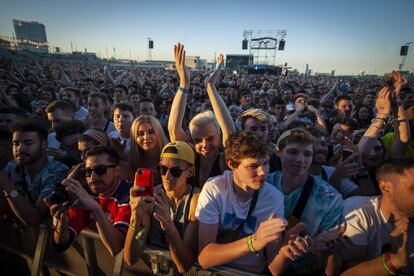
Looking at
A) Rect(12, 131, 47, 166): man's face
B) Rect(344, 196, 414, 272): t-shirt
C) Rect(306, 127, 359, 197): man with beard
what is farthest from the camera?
Rect(12, 131, 47, 166): man's face

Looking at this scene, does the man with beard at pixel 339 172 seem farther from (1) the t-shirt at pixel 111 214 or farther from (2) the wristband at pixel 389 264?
(1) the t-shirt at pixel 111 214

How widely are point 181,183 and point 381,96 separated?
3.05 meters

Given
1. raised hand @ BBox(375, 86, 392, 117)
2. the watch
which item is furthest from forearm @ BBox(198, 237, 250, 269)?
raised hand @ BBox(375, 86, 392, 117)

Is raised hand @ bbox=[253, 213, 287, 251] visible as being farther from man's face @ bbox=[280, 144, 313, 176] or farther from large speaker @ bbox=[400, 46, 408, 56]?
large speaker @ bbox=[400, 46, 408, 56]

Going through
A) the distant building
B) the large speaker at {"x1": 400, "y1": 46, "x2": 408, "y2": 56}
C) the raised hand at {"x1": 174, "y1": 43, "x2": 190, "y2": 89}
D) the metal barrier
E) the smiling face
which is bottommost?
the metal barrier

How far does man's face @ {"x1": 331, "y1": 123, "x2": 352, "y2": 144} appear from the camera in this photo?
4051 millimetres

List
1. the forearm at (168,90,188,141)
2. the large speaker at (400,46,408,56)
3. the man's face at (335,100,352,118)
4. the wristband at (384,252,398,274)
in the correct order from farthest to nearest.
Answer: the large speaker at (400,46,408,56) < the man's face at (335,100,352,118) < the forearm at (168,90,188,141) < the wristband at (384,252,398,274)

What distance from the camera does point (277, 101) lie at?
669 cm

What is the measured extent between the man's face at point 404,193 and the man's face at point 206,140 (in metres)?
1.77

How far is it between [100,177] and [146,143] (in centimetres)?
100

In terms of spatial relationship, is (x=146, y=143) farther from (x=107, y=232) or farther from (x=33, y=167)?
(x=107, y=232)

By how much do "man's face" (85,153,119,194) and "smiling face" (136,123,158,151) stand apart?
85 cm

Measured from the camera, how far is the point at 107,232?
6.21 feet

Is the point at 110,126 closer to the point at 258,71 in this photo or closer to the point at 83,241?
the point at 83,241
